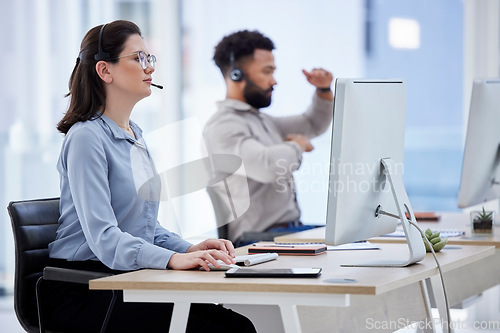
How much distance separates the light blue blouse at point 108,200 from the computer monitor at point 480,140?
119cm

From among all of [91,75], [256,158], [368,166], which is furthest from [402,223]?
[256,158]

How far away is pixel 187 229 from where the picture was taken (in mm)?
2324

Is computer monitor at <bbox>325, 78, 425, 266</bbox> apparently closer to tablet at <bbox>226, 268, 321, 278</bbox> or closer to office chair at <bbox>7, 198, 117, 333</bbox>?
tablet at <bbox>226, 268, 321, 278</bbox>

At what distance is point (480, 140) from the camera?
2879mm

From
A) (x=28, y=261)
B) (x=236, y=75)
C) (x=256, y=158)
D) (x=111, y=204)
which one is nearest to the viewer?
(x=111, y=204)

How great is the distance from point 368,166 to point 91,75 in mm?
846

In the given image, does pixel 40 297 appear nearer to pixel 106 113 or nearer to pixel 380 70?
pixel 106 113

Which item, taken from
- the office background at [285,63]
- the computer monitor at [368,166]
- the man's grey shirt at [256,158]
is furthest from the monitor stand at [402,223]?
the office background at [285,63]

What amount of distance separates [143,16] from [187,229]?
3330mm

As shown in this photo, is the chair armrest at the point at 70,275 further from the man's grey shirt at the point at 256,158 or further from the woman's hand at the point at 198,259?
the man's grey shirt at the point at 256,158

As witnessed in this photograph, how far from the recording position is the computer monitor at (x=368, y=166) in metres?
1.87

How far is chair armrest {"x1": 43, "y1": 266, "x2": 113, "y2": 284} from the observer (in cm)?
192

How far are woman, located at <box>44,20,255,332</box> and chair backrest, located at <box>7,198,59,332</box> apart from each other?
57mm

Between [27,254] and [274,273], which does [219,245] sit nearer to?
[274,273]
